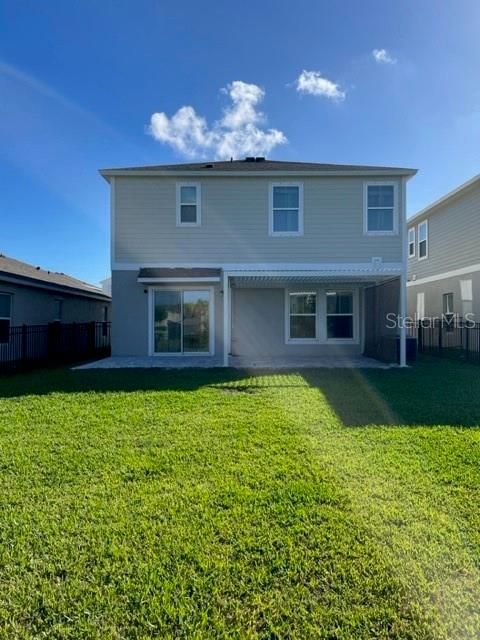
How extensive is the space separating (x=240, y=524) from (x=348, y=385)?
5.58 m

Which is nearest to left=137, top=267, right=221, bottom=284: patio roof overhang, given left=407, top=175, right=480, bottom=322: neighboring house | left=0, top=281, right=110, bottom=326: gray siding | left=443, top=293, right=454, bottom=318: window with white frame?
left=0, top=281, right=110, bottom=326: gray siding

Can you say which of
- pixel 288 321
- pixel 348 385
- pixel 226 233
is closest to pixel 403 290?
pixel 288 321

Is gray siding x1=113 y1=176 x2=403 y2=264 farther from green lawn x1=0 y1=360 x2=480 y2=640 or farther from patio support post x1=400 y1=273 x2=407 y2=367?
green lawn x1=0 y1=360 x2=480 y2=640

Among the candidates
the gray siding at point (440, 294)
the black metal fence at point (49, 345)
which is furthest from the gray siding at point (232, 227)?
the gray siding at point (440, 294)

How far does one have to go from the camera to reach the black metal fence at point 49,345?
11711 mm

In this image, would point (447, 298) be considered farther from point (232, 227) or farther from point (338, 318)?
point (232, 227)

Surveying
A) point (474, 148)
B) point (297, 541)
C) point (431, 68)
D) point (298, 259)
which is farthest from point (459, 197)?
point (297, 541)

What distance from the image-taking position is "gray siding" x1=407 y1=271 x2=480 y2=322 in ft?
45.0

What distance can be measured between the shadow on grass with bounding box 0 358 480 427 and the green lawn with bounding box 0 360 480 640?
0.16 meters

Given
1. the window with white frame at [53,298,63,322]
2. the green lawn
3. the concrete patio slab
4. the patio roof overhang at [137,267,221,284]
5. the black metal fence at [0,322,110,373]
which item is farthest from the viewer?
the window with white frame at [53,298,63,322]

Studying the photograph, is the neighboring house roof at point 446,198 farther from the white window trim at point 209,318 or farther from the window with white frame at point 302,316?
the white window trim at point 209,318

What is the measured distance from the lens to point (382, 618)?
6.60ft

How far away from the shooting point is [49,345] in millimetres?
13602

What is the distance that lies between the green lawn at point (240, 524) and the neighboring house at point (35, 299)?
7.90m
